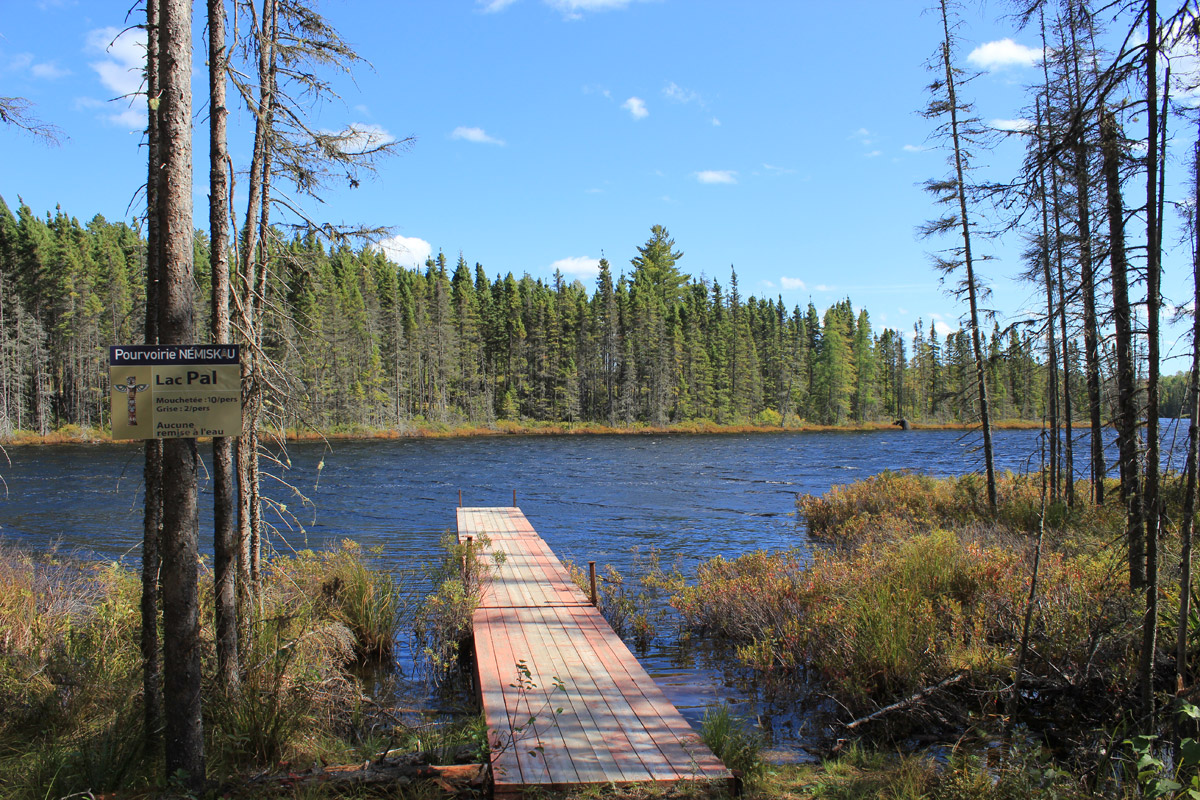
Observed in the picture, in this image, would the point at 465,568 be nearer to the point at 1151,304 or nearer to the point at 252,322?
the point at 252,322

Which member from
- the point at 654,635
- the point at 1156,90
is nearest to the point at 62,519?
the point at 654,635

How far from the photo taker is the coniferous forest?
50312 millimetres

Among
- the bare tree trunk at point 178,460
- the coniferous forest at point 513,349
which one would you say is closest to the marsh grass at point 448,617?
the bare tree trunk at point 178,460

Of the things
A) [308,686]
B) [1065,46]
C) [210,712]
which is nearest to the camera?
[210,712]

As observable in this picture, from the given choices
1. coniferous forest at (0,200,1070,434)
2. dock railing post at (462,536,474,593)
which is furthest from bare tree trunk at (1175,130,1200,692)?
coniferous forest at (0,200,1070,434)

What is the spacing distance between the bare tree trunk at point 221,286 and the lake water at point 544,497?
2.26ft

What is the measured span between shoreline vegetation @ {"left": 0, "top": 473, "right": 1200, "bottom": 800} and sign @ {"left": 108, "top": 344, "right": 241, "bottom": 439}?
1.99 meters

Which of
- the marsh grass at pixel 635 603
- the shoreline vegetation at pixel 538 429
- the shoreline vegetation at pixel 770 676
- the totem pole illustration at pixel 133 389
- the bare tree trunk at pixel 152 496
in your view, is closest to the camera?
the totem pole illustration at pixel 133 389

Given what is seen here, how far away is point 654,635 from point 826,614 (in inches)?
97.3

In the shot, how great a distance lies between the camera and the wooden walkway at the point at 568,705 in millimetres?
4602

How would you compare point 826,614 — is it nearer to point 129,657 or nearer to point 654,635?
point 654,635

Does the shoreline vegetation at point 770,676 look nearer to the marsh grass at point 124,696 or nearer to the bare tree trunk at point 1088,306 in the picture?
the marsh grass at point 124,696

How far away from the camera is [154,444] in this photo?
185 inches

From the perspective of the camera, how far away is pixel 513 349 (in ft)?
248
